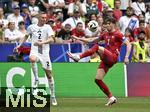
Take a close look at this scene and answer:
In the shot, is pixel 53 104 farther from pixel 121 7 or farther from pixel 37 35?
pixel 121 7

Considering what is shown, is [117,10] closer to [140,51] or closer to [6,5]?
[140,51]

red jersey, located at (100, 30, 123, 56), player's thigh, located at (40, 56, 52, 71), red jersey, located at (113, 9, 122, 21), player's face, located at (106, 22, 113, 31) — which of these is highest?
player's face, located at (106, 22, 113, 31)

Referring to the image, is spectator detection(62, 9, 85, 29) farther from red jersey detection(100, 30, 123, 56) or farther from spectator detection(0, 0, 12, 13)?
red jersey detection(100, 30, 123, 56)

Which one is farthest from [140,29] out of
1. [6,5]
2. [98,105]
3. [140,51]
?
[98,105]

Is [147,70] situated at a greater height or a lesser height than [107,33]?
lesser

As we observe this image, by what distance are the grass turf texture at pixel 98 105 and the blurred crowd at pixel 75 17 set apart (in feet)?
8.38

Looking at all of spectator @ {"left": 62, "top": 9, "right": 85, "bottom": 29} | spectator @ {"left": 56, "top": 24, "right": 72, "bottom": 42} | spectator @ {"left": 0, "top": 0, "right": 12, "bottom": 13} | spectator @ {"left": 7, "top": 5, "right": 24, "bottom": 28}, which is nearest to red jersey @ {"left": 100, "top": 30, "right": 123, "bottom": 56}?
spectator @ {"left": 56, "top": 24, "right": 72, "bottom": 42}

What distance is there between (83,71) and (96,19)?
341 centimetres

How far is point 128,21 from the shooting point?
2245 cm

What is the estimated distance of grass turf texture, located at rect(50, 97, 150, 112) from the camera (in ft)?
48.8

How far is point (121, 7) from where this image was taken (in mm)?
24438

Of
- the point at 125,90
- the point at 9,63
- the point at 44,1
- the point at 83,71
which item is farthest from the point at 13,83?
the point at 44,1

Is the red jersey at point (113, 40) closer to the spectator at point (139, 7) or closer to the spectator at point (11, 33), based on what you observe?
the spectator at point (11, 33)

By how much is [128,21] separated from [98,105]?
7.00 meters
